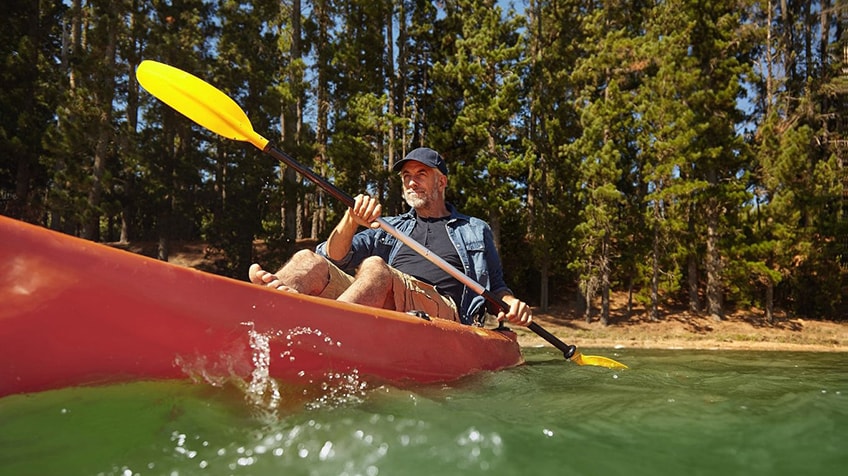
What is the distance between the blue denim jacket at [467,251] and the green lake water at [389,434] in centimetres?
144

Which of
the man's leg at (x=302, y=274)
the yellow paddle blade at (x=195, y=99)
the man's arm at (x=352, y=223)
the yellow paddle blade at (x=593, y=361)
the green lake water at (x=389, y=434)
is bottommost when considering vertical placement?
the yellow paddle blade at (x=593, y=361)

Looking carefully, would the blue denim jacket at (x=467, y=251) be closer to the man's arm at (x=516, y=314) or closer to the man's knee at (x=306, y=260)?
the man's arm at (x=516, y=314)

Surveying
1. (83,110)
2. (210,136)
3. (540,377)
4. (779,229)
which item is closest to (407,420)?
(540,377)

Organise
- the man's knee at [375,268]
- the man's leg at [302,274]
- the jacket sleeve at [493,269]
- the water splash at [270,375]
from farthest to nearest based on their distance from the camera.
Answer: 1. the jacket sleeve at [493,269]
2. the man's knee at [375,268]
3. the man's leg at [302,274]
4. the water splash at [270,375]

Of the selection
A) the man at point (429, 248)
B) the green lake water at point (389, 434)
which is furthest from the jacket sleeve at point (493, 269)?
the green lake water at point (389, 434)

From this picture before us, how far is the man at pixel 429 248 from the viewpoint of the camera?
111 inches

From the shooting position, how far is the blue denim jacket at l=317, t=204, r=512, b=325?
338 centimetres

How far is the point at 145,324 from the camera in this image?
64.1 inches

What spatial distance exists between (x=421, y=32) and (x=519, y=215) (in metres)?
6.51

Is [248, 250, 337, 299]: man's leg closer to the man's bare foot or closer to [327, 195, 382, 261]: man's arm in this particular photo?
the man's bare foot

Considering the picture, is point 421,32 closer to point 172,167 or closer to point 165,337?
point 172,167

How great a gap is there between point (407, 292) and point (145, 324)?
140 cm

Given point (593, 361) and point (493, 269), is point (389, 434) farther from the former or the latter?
point (593, 361)

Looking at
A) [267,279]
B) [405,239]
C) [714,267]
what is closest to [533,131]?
[714,267]
